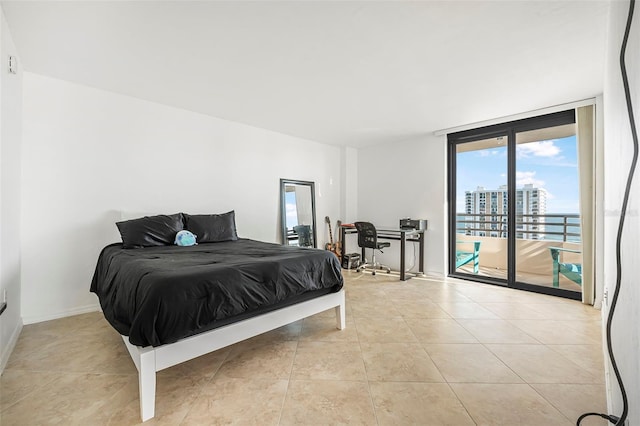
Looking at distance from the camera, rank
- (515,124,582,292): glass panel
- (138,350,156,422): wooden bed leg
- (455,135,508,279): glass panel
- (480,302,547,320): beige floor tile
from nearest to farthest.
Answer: (138,350,156,422): wooden bed leg → (480,302,547,320): beige floor tile → (515,124,582,292): glass panel → (455,135,508,279): glass panel

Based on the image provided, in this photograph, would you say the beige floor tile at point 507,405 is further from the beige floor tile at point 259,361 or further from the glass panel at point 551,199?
the glass panel at point 551,199

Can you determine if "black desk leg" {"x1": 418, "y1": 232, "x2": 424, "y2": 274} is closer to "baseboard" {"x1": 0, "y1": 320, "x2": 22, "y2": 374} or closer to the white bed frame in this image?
the white bed frame

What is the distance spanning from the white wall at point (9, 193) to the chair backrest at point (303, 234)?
3374 millimetres

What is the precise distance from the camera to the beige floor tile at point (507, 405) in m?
1.48

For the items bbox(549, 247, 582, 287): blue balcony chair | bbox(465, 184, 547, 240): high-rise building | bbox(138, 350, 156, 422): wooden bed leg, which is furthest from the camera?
bbox(465, 184, 547, 240): high-rise building

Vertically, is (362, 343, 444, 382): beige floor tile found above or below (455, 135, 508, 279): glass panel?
below

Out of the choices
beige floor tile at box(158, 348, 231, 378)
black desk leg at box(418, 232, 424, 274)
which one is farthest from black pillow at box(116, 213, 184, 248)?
black desk leg at box(418, 232, 424, 274)

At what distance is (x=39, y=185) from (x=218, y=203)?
1.85m

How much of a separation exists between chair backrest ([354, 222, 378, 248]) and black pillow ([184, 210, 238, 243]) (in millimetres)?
2302

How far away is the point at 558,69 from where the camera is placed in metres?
2.66

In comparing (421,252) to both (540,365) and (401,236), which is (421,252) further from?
(540,365)

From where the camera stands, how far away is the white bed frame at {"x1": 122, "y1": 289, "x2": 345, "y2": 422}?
1.49 metres

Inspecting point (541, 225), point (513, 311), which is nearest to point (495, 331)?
point (513, 311)

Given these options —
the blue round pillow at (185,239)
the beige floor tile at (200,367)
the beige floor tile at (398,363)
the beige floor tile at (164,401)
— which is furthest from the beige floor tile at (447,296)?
the blue round pillow at (185,239)
